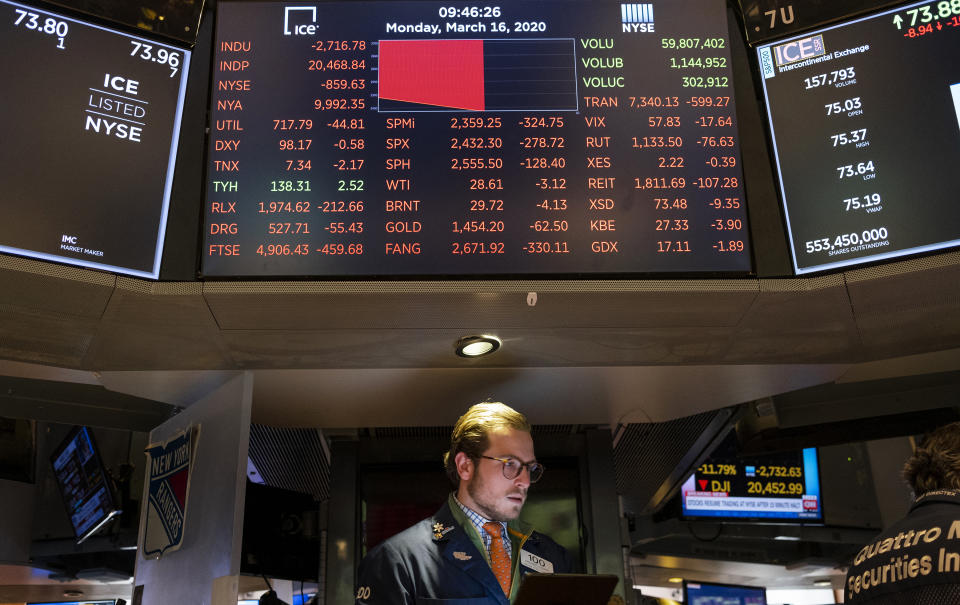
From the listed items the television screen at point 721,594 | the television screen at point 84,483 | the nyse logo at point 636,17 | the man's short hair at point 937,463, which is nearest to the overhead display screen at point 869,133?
the nyse logo at point 636,17

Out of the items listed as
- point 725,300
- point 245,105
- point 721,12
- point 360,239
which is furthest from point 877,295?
point 245,105

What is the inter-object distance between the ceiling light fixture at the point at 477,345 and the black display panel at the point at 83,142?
3.73ft

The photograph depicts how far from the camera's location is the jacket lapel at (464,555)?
2838mm

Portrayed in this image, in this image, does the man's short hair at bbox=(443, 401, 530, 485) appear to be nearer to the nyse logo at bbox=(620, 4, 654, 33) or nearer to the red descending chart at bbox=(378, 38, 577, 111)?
the red descending chart at bbox=(378, 38, 577, 111)

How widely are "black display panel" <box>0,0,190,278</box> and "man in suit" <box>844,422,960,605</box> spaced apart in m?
2.30

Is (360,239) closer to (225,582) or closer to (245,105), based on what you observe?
(245,105)

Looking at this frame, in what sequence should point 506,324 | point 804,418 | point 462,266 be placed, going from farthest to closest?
point 804,418
point 506,324
point 462,266

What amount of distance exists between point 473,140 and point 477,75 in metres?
0.27

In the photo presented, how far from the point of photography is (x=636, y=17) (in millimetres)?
3271

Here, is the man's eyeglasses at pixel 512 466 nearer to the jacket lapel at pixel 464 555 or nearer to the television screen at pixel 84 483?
the jacket lapel at pixel 464 555

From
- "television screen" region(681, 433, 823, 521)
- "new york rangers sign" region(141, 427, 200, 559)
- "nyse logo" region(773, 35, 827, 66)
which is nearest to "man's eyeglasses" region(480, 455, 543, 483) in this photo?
"new york rangers sign" region(141, 427, 200, 559)

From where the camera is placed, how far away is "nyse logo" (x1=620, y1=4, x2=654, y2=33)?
325 centimetres

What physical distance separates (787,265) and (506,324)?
39.2 inches

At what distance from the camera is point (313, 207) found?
2949 millimetres
